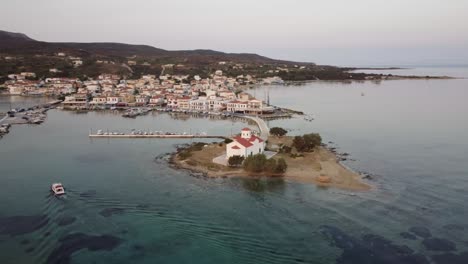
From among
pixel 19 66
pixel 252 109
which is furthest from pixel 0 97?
pixel 252 109

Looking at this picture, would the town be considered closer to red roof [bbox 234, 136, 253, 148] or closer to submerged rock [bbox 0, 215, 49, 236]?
red roof [bbox 234, 136, 253, 148]

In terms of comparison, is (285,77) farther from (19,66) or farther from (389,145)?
(389,145)

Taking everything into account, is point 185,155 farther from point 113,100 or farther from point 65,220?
point 113,100

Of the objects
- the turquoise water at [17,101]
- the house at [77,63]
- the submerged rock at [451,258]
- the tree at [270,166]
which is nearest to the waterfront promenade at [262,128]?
the tree at [270,166]

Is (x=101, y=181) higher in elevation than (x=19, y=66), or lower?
lower

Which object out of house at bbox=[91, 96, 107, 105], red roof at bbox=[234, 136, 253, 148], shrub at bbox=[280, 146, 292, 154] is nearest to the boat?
red roof at bbox=[234, 136, 253, 148]
